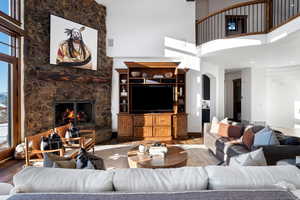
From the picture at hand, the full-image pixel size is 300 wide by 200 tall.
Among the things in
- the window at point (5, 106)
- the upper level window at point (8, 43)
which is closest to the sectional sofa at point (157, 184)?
the window at point (5, 106)

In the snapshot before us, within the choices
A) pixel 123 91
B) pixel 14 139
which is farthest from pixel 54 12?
pixel 14 139

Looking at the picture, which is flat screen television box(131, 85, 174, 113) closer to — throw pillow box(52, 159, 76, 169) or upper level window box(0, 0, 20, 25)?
upper level window box(0, 0, 20, 25)

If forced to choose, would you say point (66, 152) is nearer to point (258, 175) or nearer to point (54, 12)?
point (258, 175)

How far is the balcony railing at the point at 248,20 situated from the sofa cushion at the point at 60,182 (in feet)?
16.5

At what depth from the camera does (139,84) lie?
6.07 m

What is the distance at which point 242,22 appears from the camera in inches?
303

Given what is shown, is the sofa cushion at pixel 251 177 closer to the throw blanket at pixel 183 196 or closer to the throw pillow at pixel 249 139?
the throw blanket at pixel 183 196

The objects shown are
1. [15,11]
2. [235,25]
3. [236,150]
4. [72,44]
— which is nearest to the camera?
[236,150]

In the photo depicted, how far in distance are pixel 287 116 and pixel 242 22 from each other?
4.39 m

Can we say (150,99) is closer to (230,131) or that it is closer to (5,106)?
(230,131)

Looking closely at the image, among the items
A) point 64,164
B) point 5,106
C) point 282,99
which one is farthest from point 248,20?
point 5,106

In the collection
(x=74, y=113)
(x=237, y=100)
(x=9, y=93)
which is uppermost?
(x=9, y=93)

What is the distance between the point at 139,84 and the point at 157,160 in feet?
11.3

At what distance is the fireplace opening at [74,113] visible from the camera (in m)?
5.32
